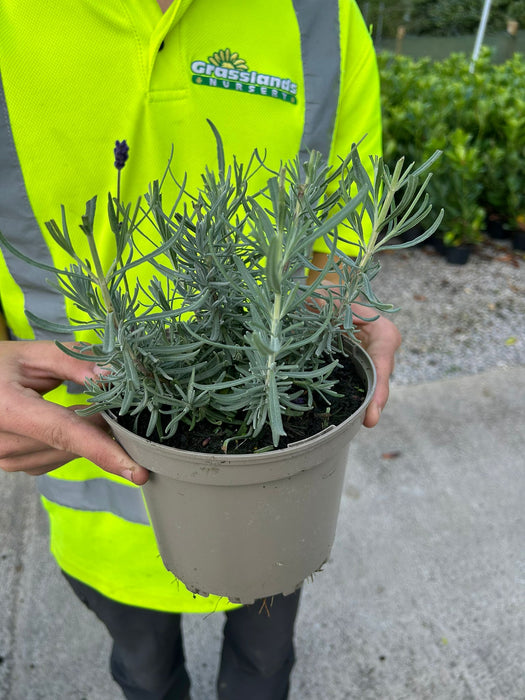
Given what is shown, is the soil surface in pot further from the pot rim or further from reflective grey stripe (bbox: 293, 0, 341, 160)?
reflective grey stripe (bbox: 293, 0, 341, 160)

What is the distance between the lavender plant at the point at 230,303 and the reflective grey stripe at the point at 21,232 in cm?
38

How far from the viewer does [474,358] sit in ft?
10.1

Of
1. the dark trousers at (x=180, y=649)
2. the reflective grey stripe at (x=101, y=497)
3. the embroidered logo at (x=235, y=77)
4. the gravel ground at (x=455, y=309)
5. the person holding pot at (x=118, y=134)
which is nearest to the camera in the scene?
the person holding pot at (x=118, y=134)

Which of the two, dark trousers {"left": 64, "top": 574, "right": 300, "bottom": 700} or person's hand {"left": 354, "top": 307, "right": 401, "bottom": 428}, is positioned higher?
person's hand {"left": 354, "top": 307, "right": 401, "bottom": 428}

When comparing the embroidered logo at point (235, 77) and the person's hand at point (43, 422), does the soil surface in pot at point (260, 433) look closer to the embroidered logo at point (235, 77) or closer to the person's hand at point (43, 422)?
the person's hand at point (43, 422)

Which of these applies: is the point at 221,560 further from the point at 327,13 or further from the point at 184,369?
the point at 327,13

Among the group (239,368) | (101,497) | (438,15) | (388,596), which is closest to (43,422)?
(239,368)

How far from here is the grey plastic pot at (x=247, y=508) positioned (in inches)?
A: 25.4

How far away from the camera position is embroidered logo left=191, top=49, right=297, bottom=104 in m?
1.00

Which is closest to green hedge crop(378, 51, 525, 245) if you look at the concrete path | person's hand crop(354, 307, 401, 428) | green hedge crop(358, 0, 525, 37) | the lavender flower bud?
the concrete path

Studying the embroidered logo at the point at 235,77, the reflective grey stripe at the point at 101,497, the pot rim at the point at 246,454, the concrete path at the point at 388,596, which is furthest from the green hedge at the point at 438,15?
the pot rim at the point at 246,454

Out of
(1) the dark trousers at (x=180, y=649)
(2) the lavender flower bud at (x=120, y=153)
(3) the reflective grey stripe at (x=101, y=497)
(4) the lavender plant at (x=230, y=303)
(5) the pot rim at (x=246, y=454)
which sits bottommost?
(1) the dark trousers at (x=180, y=649)

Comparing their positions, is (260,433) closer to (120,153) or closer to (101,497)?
(120,153)

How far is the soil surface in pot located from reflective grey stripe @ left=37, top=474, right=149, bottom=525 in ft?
1.67
